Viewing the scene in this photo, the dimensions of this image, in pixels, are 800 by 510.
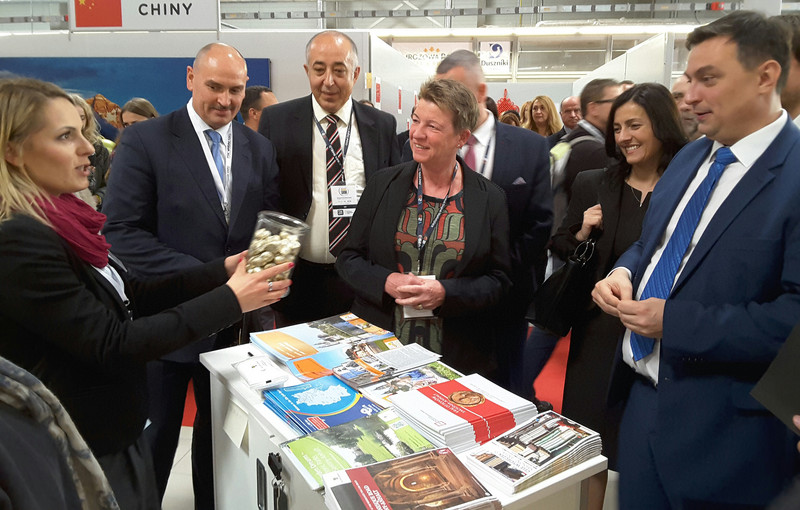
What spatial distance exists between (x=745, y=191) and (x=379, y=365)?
1123 mm

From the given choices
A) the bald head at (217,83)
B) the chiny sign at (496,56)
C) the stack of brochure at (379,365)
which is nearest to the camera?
the stack of brochure at (379,365)

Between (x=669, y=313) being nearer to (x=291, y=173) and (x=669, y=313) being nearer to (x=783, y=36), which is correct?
(x=783, y=36)

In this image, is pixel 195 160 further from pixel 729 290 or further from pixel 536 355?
pixel 536 355

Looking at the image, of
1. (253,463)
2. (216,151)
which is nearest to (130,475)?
(253,463)

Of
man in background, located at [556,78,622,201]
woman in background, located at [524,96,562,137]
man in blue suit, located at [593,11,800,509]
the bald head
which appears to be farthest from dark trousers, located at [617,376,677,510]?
woman in background, located at [524,96,562,137]

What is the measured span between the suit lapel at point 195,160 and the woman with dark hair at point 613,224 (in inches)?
58.3

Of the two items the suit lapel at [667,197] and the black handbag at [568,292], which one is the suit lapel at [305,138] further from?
the suit lapel at [667,197]

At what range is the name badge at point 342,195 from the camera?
8.87 feet

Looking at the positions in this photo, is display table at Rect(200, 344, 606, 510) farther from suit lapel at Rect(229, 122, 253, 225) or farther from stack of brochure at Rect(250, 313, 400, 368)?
suit lapel at Rect(229, 122, 253, 225)

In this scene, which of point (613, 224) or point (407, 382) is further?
point (613, 224)

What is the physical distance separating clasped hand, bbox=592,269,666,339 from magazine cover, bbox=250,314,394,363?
2.48 ft

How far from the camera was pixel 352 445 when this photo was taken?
1330mm

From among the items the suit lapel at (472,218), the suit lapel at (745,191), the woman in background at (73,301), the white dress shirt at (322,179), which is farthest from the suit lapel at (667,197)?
the white dress shirt at (322,179)

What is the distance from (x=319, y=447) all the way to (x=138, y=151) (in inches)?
59.2
